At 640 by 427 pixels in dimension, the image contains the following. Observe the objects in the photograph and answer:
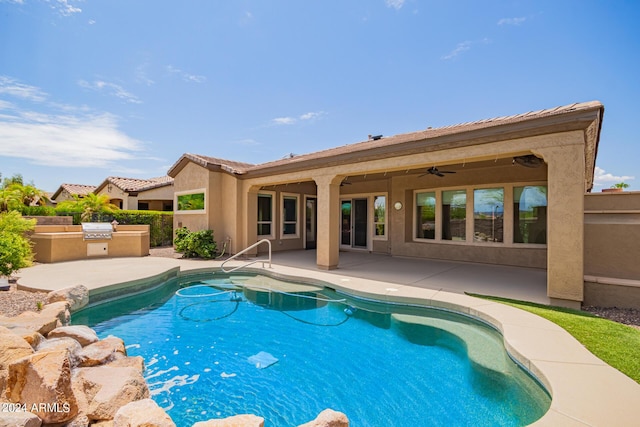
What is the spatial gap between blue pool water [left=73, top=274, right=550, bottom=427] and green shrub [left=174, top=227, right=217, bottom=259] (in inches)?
195

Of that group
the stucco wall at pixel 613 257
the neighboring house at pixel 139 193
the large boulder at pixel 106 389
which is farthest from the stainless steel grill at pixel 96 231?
the stucco wall at pixel 613 257

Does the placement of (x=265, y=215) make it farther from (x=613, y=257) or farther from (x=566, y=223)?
(x=613, y=257)

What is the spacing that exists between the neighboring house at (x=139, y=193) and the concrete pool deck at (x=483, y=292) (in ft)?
44.1

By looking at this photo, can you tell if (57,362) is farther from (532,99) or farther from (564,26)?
(532,99)

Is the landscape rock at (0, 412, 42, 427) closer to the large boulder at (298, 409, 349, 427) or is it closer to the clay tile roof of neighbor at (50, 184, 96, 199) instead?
the large boulder at (298, 409, 349, 427)

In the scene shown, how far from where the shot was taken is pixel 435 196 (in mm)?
12820

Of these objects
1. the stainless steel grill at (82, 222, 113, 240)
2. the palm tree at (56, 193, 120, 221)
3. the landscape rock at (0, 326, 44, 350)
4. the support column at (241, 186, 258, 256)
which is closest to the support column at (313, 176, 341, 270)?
the support column at (241, 186, 258, 256)

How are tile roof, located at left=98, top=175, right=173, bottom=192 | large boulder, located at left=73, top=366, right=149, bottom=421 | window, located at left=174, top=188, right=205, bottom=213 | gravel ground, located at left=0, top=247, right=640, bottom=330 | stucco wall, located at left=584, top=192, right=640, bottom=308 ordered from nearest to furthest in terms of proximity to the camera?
large boulder, located at left=73, top=366, right=149, bottom=421 → gravel ground, located at left=0, top=247, right=640, bottom=330 → stucco wall, located at left=584, top=192, right=640, bottom=308 → window, located at left=174, top=188, right=205, bottom=213 → tile roof, located at left=98, top=175, right=173, bottom=192

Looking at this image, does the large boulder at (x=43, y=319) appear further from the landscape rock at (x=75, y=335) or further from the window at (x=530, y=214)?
the window at (x=530, y=214)

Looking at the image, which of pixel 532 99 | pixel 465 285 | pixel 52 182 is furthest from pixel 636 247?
pixel 52 182

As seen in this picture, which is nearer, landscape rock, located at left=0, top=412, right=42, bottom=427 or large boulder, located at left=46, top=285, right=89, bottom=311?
landscape rock, located at left=0, top=412, right=42, bottom=427

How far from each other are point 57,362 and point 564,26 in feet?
44.6

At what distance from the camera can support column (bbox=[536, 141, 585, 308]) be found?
6094 millimetres

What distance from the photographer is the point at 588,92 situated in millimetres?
10930
